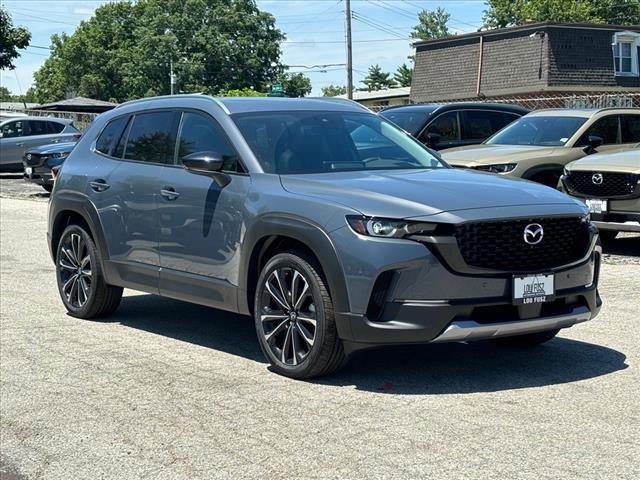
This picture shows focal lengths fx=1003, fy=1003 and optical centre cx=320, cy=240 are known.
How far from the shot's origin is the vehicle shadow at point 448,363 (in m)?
6.04

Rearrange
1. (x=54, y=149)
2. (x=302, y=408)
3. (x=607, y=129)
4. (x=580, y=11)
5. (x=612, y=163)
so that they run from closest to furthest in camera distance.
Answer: (x=302, y=408)
(x=612, y=163)
(x=607, y=129)
(x=54, y=149)
(x=580, y=11)

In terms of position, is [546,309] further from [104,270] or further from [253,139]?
[104,270]

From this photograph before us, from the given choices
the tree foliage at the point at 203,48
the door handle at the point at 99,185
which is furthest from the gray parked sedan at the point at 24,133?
the tree foliage at the point at 203,48

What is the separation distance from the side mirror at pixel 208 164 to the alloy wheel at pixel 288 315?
2.83ft

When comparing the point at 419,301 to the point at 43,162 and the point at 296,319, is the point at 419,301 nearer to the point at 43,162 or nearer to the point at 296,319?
the point at 296,319

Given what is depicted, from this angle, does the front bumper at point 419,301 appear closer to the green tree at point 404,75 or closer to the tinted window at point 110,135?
the tinted window at point 110,135

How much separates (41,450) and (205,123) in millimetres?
2969

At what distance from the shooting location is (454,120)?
15.8m

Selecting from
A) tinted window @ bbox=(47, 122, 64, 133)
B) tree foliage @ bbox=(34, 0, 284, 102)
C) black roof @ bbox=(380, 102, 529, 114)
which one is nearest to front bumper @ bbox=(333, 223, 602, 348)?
black roof @ bbox=(380, 102, 529, 114)

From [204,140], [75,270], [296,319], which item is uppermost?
[204,140]

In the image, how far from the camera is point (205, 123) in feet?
23.9

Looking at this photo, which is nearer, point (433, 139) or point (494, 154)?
point (494, 154)

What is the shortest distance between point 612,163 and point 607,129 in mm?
2688

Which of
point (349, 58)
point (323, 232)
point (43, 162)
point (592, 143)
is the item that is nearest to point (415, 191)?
point (323, 232)
